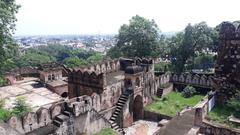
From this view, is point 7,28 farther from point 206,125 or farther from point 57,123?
point 206,125

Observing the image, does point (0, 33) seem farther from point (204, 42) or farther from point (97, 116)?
point (204, 42)

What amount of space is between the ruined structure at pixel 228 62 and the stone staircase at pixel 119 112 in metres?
7.75

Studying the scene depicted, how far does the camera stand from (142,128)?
72.1 ft

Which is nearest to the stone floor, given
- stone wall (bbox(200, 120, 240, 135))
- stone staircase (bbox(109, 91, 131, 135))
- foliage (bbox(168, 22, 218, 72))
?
stone staircase (bbox(109, 91, 131, 135))

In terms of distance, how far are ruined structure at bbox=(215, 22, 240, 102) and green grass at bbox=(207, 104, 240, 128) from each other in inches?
31.1

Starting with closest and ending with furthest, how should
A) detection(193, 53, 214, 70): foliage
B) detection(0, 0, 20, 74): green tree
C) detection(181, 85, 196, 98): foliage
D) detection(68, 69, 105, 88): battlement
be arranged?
detection(0, 0, 20, 74): green tree, detection(68, 69, 105, 88): battlement, detection(181, 85, 196, 98): foliage, detection(193, 53, 214, 70): foliage

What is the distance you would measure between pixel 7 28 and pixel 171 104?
15.6 m

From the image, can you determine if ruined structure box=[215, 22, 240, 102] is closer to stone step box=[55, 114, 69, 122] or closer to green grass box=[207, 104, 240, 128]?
green grass box=[207, 104, 240, 128]

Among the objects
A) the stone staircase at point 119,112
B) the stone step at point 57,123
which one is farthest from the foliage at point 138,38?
the stone step at point 57,123

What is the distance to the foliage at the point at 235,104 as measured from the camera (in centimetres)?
1584

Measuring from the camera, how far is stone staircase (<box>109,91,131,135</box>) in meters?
20.3

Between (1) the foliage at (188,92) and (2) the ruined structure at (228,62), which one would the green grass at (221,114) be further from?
(1) the foliage at (188,92)

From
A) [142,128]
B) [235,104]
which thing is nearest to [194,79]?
[142,128]

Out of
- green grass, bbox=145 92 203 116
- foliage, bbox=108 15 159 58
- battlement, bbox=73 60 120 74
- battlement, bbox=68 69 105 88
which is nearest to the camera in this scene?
battlement, bbox=68 69 105 88
